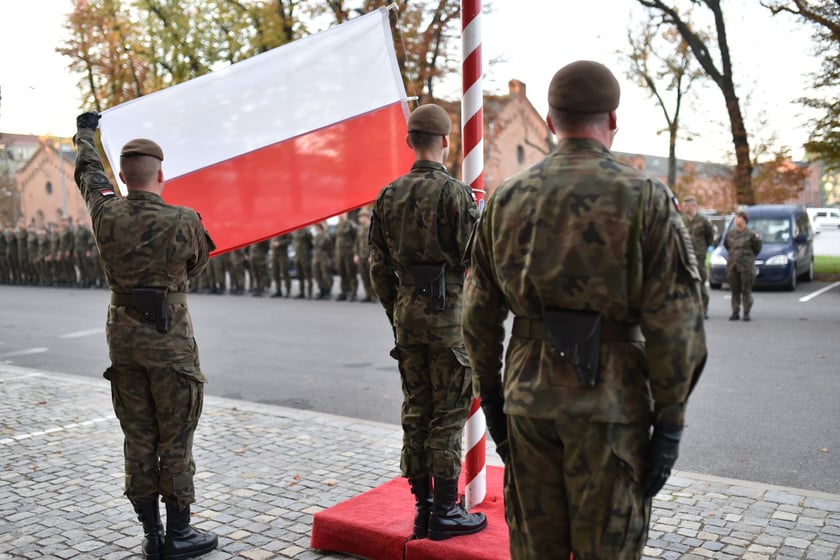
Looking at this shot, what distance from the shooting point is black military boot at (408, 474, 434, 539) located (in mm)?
4152

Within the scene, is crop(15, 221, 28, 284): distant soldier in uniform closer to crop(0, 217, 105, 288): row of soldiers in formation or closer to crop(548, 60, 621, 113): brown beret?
crop(0, 217, 105, 288): row of soldiers in formation

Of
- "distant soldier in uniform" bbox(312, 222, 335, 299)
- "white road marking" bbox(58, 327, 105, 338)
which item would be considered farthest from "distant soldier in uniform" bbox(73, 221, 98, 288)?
"white road marking" bbox(58, 327, 105, 338)

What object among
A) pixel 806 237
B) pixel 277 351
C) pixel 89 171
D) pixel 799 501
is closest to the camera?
pixel 89 171

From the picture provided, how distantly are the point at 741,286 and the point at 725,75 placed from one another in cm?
1328

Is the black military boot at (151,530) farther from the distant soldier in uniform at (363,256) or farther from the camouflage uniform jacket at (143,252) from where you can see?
the distant soldier in uniform at (363,256)

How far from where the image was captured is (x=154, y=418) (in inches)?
167

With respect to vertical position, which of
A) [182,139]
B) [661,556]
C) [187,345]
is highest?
[182,139]

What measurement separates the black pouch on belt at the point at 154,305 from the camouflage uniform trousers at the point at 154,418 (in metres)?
0.15

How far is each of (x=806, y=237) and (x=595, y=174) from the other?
19.9m

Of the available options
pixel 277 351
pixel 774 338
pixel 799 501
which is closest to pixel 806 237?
pixel 774 338

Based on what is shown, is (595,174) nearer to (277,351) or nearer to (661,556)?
(661,556)

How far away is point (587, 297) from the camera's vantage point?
97.9 inches

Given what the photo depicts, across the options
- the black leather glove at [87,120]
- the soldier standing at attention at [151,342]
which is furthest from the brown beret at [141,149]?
the black leather glove at [87,120]

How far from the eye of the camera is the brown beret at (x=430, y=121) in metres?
4.14
